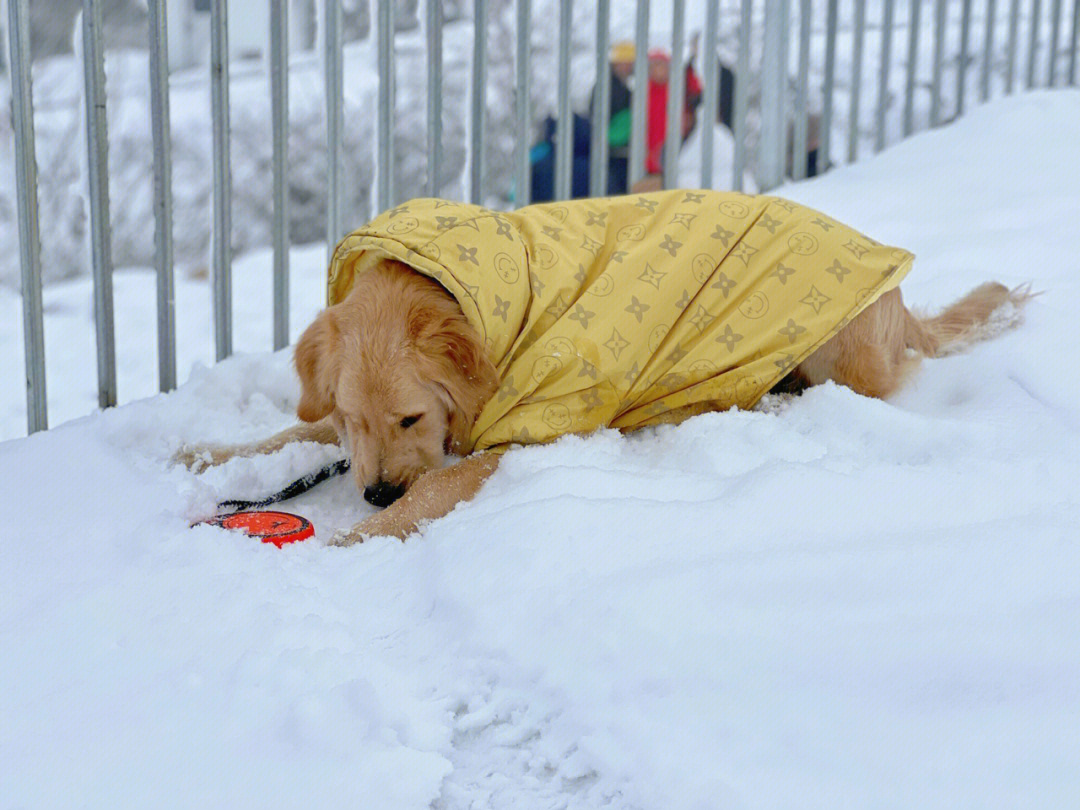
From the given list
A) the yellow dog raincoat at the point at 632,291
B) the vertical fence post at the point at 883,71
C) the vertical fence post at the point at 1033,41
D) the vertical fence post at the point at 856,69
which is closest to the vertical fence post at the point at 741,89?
the vertical fence post at the point at 856,69

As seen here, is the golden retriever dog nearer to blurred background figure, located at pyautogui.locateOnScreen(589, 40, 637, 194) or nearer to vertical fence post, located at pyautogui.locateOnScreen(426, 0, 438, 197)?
vertical fence post, located at pyautogui.locateOnScreen(426, 0, 438, 197)

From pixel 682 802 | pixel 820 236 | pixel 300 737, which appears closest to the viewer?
pixel 682 802

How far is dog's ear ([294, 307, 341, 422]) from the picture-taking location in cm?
244

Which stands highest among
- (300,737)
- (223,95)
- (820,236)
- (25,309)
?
(223,95)

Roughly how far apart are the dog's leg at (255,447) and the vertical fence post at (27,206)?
56 cm

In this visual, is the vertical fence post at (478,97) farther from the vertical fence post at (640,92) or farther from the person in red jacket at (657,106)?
the person in red jacket at (657,106)

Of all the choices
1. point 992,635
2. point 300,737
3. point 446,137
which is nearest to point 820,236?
point 992,635

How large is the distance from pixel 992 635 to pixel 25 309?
8.66 feet

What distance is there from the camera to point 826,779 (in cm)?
123

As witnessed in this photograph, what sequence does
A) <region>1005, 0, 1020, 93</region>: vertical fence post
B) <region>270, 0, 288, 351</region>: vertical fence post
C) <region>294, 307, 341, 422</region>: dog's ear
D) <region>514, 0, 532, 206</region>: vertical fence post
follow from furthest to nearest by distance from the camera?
<region>1005, 0, 1020, 93</region>: vertical fence post, <region>514, 0, 532, 206</region>: vertical fence post, <region>270, 0, 288, 351</region>: vertical fence post, <region>294, 307, 341, 422</region>: dog's ear

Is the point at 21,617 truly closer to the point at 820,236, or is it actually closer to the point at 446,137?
the point at 820,236

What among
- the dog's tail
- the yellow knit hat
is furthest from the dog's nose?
A: the yellow knit hat

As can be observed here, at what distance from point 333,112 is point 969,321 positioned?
2298 millimetres

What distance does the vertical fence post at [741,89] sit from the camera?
4.74m
